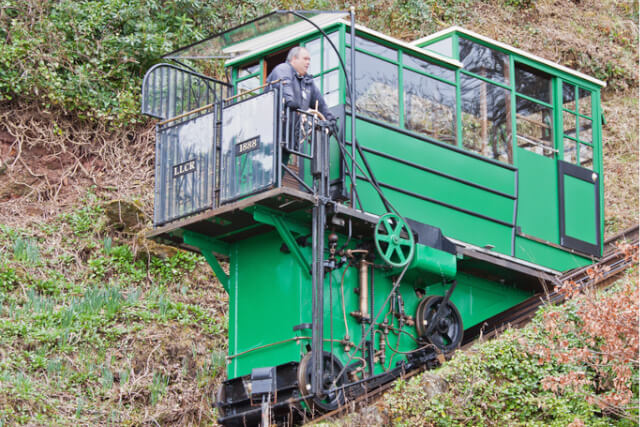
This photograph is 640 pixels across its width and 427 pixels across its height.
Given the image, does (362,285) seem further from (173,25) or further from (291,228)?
(173,25)

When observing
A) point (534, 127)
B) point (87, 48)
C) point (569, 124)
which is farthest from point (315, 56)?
point (87, 48)

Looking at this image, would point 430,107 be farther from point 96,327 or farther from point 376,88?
point 96,327

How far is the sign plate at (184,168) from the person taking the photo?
40.5ft

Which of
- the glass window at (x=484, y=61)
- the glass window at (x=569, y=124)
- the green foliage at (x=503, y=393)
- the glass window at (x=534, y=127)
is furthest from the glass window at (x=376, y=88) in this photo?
the green foliage at (x=503, y=393)

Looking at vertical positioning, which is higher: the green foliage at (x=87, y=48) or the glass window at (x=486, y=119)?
the green foliage at (x=87, y=48)

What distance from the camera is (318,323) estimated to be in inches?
446

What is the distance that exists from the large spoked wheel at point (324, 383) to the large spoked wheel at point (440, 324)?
1.61 m

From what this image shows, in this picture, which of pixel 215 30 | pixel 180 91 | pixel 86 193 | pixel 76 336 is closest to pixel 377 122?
pixel 180 91

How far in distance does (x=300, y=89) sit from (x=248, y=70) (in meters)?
2.05

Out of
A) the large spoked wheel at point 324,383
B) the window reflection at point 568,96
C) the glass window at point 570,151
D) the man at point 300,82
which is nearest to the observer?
the large spoked wheel at point 324,383

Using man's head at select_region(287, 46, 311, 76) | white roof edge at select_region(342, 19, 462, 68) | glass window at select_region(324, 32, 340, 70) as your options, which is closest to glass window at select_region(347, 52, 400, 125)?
glass window at select_region(324, 32, 340, 70)

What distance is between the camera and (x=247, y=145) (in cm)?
1177

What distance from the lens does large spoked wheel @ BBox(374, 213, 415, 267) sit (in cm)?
1223

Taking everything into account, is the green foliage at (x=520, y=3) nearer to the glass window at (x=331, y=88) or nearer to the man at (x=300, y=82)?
the glass window at (x=331, y=88)
